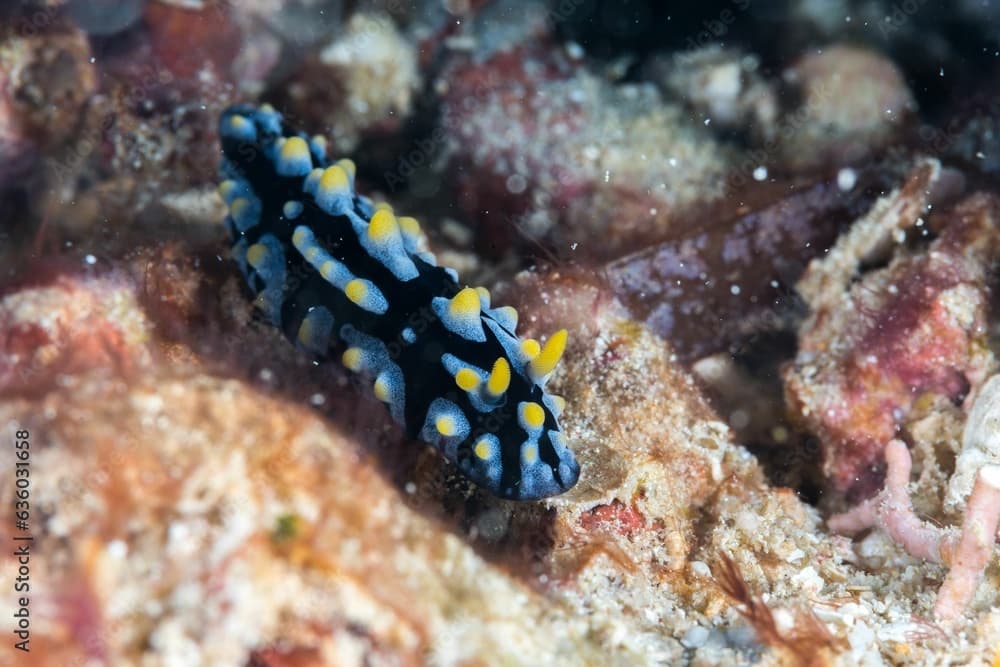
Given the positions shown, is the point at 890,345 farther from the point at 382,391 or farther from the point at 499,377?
the point at 382,391

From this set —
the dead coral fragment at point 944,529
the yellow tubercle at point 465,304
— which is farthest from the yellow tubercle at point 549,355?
the dead coral fragment at point 944,529

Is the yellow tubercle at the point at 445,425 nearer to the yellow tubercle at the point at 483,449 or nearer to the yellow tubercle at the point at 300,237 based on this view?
the yellow tubercle at the point at 483,449

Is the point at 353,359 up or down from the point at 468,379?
down

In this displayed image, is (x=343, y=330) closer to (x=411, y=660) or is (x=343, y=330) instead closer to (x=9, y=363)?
(x=9, y=363)

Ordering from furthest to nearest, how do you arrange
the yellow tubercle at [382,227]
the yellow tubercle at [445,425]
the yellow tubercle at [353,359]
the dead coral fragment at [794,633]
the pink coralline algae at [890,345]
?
the pink coralline algae at [890,345], the yellow tubercle at [382,227], the yellow tubercle at [353,359], the yellow tubercle at [445,425], the dead coral fragment at [794,633]

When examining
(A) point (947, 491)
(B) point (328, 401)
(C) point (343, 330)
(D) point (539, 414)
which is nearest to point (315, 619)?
(B) point (328, 401)

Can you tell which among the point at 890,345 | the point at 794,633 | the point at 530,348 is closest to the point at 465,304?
the point at 530,348
